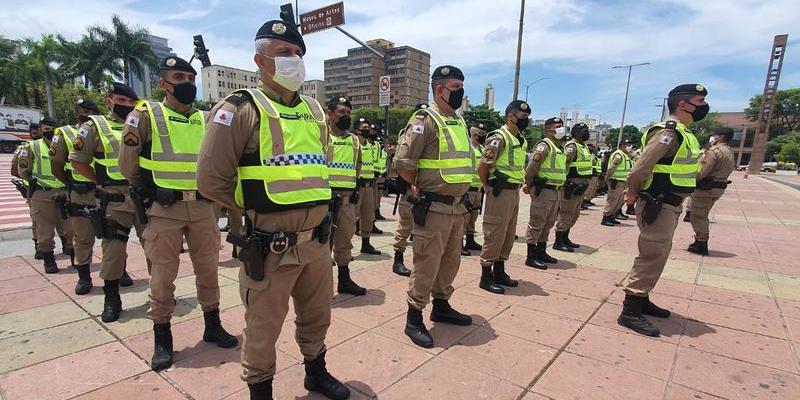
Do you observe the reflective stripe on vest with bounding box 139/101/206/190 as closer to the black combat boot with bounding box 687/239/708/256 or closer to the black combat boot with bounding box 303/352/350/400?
the black combat boot with bounding box 303/352/350/400

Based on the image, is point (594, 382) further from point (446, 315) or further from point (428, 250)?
point (428, 250)

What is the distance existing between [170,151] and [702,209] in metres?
8.17

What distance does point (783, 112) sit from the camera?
2874 inches

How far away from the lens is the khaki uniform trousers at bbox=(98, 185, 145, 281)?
3730 mm

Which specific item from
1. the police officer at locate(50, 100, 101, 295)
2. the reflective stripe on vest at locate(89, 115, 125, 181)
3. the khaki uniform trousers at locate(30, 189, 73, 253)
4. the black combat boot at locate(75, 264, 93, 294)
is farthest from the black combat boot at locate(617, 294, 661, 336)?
the khaki uniform trousers at locate(30, 189, 73, 253)

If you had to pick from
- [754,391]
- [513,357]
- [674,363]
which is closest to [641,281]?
[674,363]

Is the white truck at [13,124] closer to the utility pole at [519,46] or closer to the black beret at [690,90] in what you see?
the utility pole at [519,46]

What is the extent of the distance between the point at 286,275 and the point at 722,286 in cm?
561

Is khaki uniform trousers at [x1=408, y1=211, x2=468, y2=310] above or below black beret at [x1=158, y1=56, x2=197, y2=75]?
below

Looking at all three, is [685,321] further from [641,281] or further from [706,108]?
[706,108]

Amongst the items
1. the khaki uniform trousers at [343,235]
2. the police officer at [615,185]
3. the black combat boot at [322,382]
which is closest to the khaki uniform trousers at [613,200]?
the police officer at [615,185]

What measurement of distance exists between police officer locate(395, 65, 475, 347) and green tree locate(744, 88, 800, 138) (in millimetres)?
92425

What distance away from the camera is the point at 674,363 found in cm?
314

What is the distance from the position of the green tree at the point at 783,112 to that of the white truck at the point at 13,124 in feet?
330
